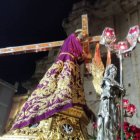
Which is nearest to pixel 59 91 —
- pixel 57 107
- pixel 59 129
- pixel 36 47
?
pixel 57 107

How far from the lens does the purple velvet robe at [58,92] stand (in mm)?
4555

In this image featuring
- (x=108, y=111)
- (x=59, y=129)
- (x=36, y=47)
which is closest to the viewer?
(x=108, y=111)

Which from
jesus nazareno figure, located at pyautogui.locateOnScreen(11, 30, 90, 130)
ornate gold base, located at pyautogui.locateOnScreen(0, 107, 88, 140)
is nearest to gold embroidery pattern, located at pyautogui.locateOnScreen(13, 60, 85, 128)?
jesus nazareno figure, located at pyautogui.locateOnScreen(11, 30, 90, 130)

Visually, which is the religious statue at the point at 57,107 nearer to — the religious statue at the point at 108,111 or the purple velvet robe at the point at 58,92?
the purple velvet robe at the point at 58,92

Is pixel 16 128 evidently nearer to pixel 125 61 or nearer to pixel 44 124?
pixel 44 124

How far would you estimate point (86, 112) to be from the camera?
4988mm

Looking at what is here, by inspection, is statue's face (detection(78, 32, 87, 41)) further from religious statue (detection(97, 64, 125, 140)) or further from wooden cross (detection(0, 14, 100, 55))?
religious statue (detection(97, 64, 125, 140))

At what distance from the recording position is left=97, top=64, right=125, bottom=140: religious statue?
376cm

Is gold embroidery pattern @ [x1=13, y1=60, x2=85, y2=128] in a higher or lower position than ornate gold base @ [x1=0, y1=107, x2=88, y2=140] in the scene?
higher

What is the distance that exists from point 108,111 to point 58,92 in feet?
3.69

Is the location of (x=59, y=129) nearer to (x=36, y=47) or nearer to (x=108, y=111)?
(x=108, y=111)

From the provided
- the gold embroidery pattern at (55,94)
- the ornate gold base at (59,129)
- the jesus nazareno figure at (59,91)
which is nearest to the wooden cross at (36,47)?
the jesus nazareno figure at (59,91)

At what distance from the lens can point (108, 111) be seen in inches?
155

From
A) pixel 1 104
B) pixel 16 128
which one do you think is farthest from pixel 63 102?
pixel 1 104
